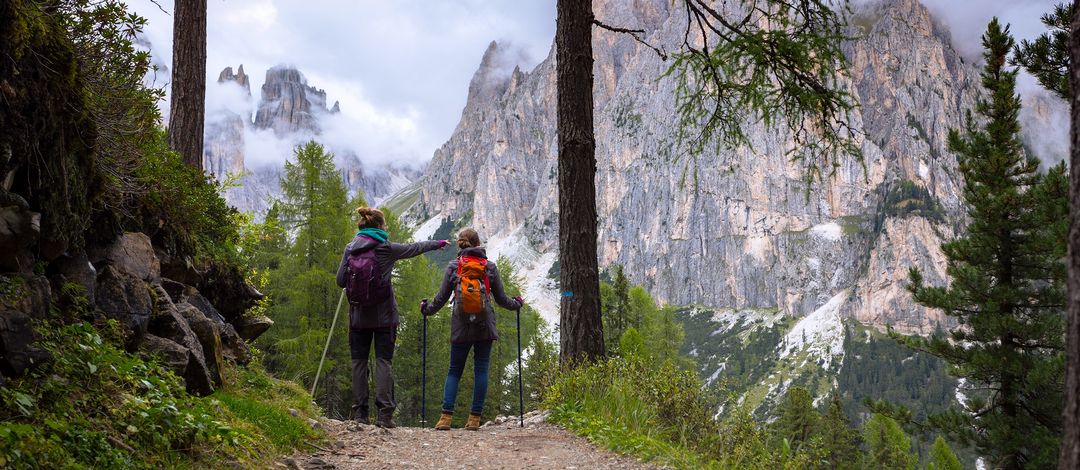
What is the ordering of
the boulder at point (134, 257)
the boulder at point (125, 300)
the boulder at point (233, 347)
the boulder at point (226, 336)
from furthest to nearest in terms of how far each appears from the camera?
1. the boulder at point (233, 347)
2. the boulder at point (226, 336)
3. the boulder at point (134, 257)
4. the boulder at point (125, 300)

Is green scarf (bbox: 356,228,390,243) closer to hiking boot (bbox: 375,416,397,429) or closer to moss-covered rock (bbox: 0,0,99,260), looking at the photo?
hiking boot (bbox: 375,416,397,429)

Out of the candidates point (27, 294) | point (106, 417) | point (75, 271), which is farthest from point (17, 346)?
point (75, 271)

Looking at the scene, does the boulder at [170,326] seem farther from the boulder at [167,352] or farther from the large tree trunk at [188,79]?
the large tree trunk at [188,79]

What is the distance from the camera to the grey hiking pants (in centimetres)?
708

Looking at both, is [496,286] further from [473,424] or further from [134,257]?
[134,257]

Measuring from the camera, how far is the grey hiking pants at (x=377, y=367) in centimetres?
708

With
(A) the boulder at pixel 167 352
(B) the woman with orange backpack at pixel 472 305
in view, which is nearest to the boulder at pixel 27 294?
(A) the boulder at pixel 167 352

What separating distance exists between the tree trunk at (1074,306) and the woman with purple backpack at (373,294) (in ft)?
17.8

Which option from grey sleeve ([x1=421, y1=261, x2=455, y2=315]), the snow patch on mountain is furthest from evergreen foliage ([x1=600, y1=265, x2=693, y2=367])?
the snow patch on mountain

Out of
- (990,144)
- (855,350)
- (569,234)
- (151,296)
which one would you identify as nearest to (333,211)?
(569,234)

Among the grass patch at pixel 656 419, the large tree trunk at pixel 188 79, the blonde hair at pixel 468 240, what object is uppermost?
the large tree trunk at pixel 188 79

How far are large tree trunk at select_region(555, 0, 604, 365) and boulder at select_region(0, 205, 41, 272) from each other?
4831mm

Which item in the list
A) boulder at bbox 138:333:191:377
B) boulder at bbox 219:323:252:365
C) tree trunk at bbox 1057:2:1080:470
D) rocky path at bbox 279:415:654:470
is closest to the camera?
tree trunk at bbox 1057:2:1080:470

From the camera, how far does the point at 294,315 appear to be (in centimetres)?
2098
